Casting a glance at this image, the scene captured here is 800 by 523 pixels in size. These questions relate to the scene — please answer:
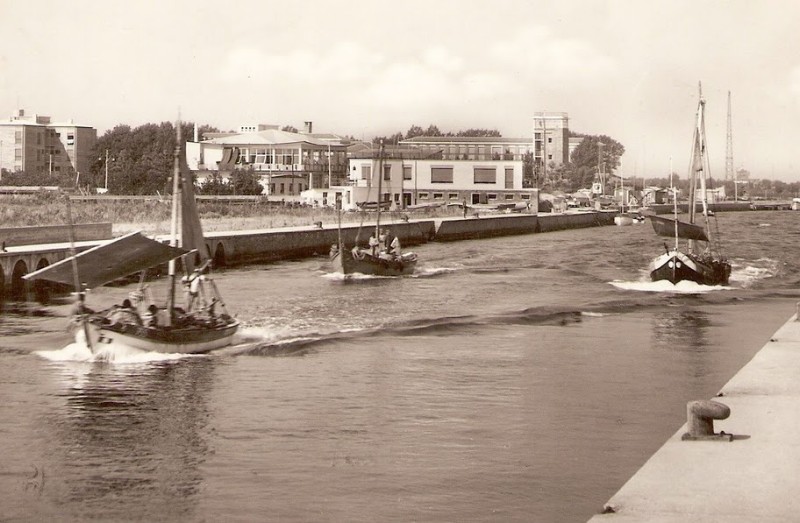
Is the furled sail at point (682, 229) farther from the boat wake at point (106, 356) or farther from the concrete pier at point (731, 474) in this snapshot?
the concrete pier at point (731, 474)

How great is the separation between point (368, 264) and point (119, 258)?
31.4m

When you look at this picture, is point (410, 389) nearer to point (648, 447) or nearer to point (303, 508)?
point (648, 447)

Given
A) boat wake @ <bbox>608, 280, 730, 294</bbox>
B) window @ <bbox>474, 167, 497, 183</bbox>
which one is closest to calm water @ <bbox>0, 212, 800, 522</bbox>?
boat wake @ <bbox>608, 280, 730, 294</bbox>

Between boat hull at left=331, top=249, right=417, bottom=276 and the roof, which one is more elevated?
the roof

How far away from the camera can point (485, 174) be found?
166 metres

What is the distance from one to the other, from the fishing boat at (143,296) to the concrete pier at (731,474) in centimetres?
1892

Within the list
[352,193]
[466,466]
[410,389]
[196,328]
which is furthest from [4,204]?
[466,466]

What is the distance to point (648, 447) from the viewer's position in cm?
2653

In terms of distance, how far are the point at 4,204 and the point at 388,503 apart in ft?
308

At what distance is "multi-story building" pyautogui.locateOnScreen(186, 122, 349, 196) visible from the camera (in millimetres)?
172125

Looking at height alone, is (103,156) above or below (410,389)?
above

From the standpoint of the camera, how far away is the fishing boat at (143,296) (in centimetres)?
3775

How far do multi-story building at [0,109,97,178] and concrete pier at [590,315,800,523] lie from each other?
550 ft

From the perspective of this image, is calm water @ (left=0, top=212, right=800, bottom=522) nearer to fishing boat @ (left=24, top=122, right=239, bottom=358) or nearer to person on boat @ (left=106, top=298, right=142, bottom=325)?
fishing boat @ (left=24, top=122, right=239, bottom=358)
